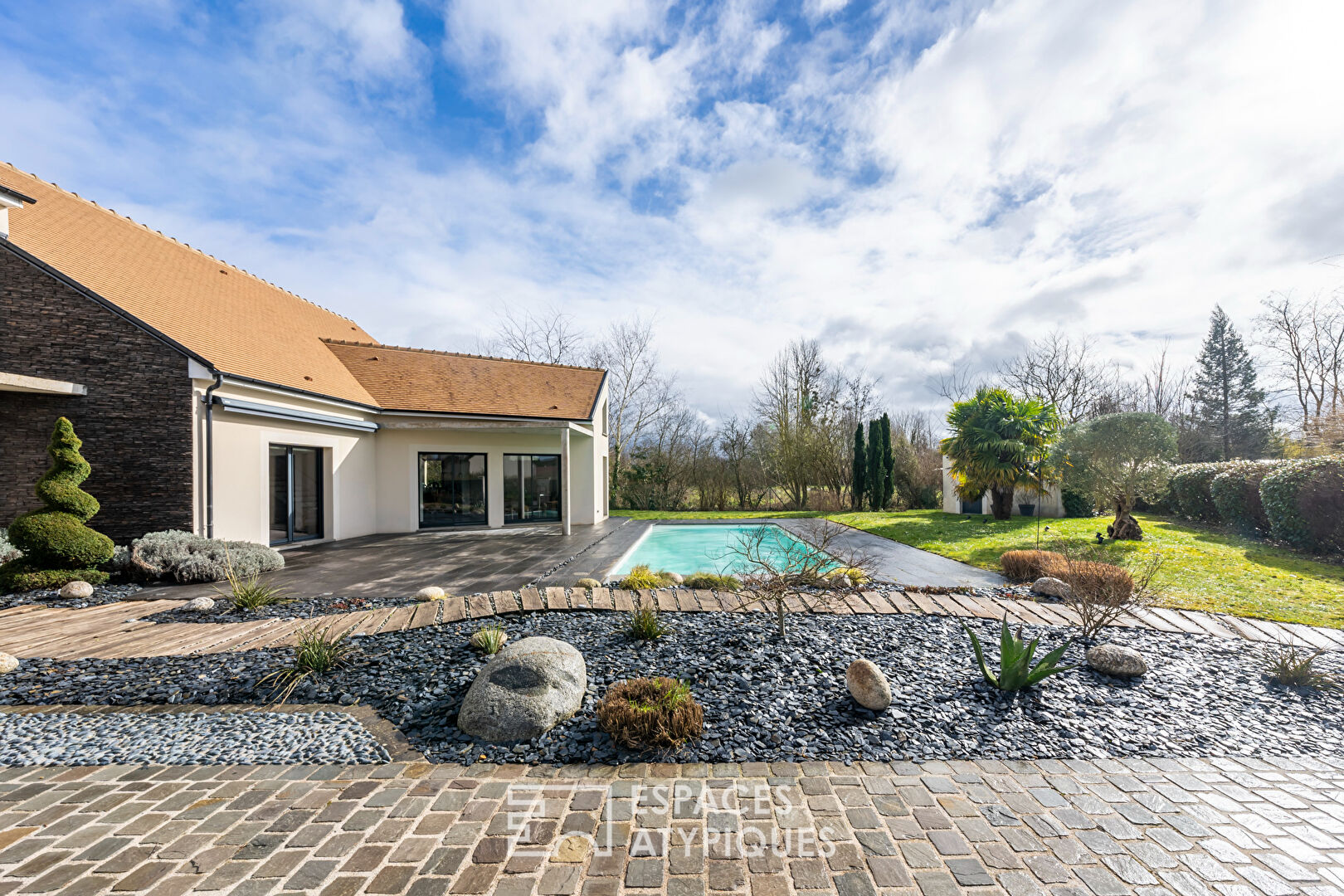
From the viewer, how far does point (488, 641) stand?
414cm

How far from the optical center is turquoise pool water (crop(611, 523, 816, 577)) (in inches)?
379

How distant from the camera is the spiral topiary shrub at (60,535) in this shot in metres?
6.81

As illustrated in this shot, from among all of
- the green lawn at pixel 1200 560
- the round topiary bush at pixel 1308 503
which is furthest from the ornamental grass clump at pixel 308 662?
the round topiary bush at pixel 1308 503

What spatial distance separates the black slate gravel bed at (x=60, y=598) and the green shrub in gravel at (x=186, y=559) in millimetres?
356

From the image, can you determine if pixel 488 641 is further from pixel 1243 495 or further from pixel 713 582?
pixel 1243 495

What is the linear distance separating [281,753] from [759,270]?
1050 centimetres

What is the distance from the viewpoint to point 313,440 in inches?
430

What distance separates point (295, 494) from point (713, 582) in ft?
31.8

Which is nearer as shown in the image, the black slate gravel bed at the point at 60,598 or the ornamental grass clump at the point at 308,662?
the ornamental grass clump at the point at 308,662

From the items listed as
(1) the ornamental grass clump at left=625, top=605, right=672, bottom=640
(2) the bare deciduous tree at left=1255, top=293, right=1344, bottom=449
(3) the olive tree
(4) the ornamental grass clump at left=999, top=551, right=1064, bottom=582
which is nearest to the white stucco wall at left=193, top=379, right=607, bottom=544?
(1) the ornamental grass clump at left=625, top=605, right=672, bottom=640

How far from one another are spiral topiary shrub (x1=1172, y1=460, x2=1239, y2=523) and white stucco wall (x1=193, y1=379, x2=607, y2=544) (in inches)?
614

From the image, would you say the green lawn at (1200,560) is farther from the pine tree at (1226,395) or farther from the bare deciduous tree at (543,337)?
the bare deciduous tree at (543,337)

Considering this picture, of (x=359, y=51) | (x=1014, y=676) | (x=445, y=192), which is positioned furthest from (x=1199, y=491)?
(x=359, y=51)

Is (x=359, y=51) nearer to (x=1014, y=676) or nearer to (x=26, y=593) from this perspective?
(x=26, y=593)
